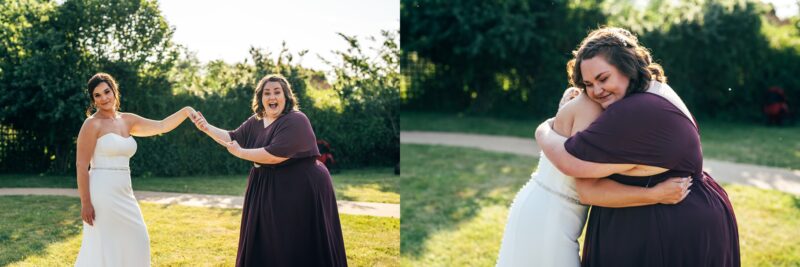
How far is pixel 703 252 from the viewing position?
2.96m

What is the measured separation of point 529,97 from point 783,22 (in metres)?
7.01

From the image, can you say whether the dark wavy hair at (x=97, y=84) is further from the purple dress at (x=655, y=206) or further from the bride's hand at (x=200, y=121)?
the purple dress at (x=655, y=206)

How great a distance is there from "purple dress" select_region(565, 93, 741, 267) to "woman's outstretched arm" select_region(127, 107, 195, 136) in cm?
249

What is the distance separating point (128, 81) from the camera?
13.7 feet

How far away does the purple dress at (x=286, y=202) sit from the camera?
14.0 ft

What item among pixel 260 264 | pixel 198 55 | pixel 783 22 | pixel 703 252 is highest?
pixel 783 22

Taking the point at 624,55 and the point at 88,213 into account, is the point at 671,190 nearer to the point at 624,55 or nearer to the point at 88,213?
the point at 624,55

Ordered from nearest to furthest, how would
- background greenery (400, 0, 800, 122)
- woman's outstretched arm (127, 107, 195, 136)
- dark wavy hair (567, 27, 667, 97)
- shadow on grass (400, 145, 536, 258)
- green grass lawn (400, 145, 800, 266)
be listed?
dark wavy hair (567, 27, 667, 97)
woman's outstretched arm (127, 107, 195, 136)
green grass lawn (400, 145, 800, 266)
shadow on grass (400, 145, 536, 258)
background greenery (400, 0, 800, 122)

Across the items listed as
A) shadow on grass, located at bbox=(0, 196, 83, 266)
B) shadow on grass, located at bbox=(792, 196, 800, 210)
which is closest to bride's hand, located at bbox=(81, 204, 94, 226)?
shadow on grass, located at bbox=(0, 196, 83, 266)

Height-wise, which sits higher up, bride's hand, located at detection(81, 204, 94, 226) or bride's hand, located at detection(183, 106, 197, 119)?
bride's hand, located at detection(183, 106, 197, 119)

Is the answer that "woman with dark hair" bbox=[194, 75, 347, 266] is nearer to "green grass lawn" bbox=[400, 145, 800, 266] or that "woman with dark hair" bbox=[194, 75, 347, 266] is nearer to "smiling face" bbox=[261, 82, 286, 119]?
"smiling face" bbox=[261, 82, 286, 119]

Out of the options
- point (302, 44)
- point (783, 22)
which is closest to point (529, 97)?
point (783, 22)

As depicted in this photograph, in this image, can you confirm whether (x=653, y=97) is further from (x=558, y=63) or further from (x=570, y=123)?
(x=558, y=63)

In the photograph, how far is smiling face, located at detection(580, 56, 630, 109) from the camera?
9.64 ft
